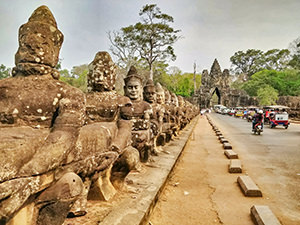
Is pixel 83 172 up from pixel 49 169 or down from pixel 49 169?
down

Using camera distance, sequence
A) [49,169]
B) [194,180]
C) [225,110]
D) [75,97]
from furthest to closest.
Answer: [225,110] → [194,180] → [75,97] → [49,169]

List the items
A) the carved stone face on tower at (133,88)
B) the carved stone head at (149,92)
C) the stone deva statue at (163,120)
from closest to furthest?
the carved stone face on tower at (133,88) → the carved stone head at (149,92) → the stone deva statue at (163,120)

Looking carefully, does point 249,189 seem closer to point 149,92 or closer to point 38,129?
point 149,92

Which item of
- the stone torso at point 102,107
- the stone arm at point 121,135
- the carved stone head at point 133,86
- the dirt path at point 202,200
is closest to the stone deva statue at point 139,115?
the carved stone head at point 133,86

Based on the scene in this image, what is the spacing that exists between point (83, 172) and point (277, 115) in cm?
1615

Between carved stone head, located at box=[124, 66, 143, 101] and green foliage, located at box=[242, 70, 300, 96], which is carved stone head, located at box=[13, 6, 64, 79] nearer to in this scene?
carved stone head, located at box=[124, 66, 143, 101]

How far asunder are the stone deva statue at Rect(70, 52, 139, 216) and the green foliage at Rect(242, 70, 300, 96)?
137 ft

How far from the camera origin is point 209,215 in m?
3.20

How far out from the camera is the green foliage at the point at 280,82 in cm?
3944

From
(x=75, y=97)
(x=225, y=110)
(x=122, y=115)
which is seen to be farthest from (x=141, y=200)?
(x=225, y=110)

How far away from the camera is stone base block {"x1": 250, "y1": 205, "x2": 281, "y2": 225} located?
2723mm

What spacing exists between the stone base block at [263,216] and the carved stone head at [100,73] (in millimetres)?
2492

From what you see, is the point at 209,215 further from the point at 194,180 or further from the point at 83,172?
the point at 83,172

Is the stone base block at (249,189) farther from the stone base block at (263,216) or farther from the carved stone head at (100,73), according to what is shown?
the carved stone head at (100,73)
